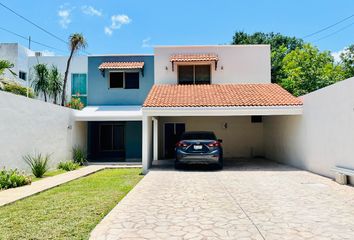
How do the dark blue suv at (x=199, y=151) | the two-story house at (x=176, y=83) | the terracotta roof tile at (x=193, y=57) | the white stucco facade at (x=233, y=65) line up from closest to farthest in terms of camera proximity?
the dark blue suv at (x=199, y=151) < the terracotta roof tile at (x=193, y=57) < the two-story house at (x=176, y=83) < the white stucco facade at (x=233, y=65)

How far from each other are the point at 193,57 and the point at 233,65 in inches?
116

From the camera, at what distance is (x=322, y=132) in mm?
12312

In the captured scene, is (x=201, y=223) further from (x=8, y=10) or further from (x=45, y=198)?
(x=8, y=10)

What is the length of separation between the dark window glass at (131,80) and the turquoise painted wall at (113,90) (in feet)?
0.80

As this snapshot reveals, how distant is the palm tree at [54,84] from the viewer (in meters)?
23.4

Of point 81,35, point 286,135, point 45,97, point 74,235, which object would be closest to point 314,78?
point 286,135

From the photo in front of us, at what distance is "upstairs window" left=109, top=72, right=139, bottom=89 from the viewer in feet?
71.5

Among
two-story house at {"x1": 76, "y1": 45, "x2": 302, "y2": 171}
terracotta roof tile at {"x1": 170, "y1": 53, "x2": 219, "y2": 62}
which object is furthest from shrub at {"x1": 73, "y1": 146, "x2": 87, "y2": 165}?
terracotta roof tile at {"x1": 170, "y1": 53, "x2": 219, "y2": 62}

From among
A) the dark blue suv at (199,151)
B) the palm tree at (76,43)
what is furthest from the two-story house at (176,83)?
the dark blue suv at (199,151)

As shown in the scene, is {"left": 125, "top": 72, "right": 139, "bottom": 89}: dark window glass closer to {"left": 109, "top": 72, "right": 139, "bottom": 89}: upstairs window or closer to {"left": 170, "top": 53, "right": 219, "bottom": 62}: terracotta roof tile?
{"left": 109, "top": 72, "right": 139, "bottom": 89}: upstairs window

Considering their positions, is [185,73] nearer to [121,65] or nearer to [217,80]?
[217,80]

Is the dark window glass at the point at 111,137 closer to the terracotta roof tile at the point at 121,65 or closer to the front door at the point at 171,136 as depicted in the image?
the front door at the point at 171,136

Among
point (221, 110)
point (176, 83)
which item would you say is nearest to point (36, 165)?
point (221, 110)

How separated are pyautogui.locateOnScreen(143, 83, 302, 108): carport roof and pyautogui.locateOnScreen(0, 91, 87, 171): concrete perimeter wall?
4893 millimetres
